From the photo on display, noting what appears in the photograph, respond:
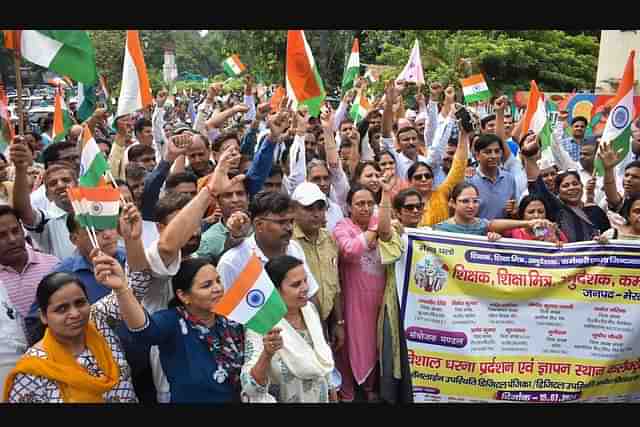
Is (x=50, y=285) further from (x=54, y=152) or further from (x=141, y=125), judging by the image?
(x=141, y=125)

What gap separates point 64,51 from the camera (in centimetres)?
401

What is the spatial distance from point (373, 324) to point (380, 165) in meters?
1.72

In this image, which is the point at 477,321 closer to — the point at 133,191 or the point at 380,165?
the point at 380,165

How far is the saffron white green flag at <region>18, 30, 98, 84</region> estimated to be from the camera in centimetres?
397

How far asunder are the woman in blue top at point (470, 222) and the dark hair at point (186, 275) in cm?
191

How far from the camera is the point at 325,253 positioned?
4.26 m

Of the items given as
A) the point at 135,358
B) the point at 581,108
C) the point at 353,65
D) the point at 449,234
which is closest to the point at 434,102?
the point at 353,65

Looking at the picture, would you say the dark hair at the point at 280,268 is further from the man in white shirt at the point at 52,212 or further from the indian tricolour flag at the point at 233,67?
the indian tricolour flag at the point at 233,67

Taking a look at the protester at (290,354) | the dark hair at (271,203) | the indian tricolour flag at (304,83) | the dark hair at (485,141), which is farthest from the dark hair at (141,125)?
the protester at (290,354)

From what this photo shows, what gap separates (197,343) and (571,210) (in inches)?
126

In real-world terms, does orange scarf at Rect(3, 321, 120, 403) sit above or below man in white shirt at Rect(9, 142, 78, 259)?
below

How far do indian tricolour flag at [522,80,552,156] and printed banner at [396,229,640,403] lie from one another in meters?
2.42

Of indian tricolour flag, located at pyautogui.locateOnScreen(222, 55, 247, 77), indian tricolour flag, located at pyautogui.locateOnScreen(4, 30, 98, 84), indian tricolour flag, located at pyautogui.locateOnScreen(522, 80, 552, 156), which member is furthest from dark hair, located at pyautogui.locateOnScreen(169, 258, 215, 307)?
indian tricolour flag, located at pyautogui.locateOnScreen(222, 55, 247, 77)

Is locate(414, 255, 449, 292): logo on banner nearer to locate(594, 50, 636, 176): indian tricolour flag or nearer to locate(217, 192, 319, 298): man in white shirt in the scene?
locate(217, 192, 319, 298): man in white shirt
